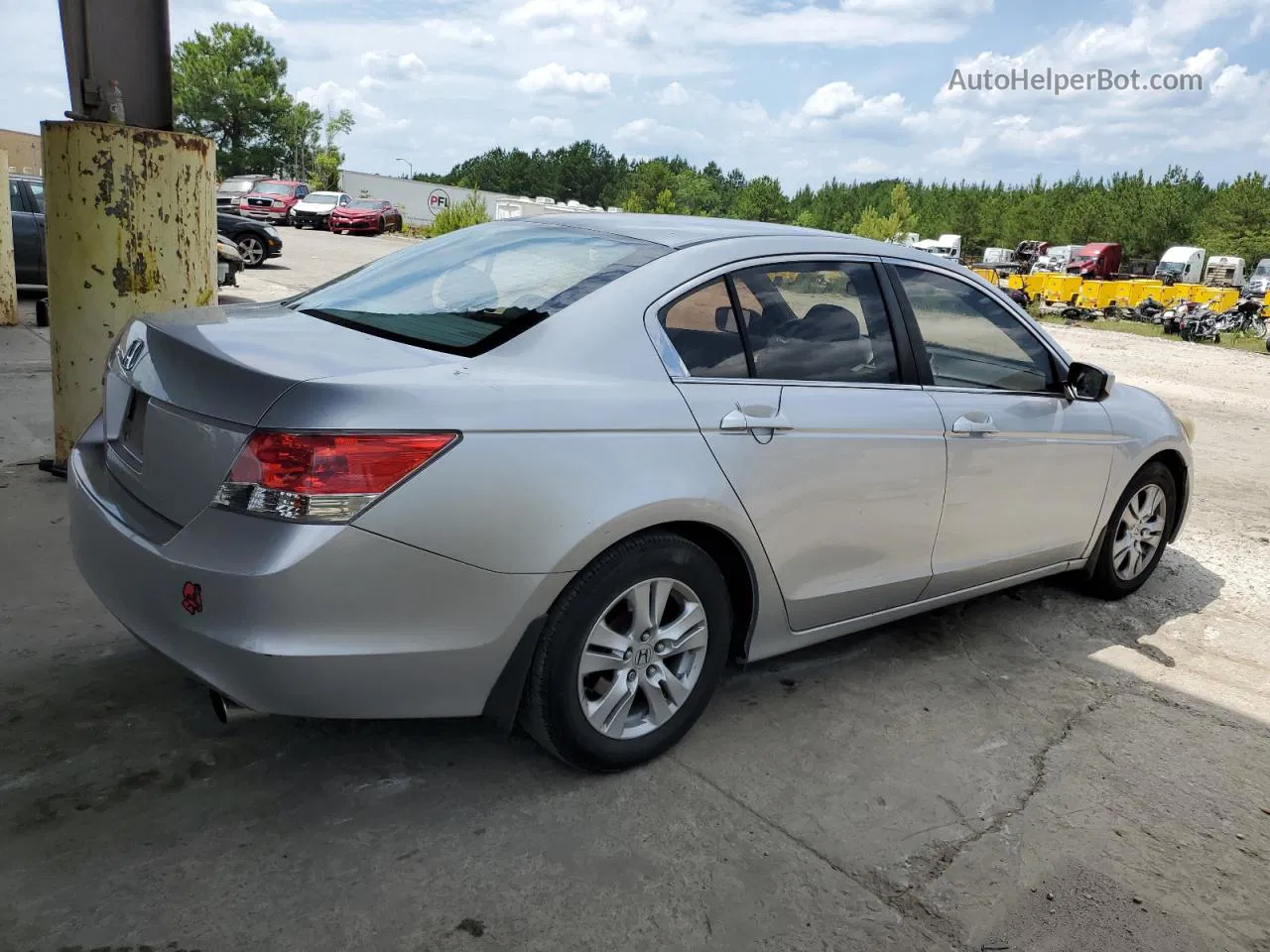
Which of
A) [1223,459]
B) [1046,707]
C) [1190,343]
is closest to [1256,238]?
[1190,343]

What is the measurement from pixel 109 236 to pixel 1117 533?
500 cm

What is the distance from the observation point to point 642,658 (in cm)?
293

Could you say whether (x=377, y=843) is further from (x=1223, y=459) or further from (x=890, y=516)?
(x=1223, y=459)

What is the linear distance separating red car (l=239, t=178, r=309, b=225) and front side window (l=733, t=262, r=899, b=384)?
3579 cm

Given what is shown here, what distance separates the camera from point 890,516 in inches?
137

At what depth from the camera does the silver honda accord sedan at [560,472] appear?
94.3 inches

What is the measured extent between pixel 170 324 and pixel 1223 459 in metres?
8.76

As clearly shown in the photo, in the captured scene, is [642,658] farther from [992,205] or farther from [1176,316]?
[992,205]

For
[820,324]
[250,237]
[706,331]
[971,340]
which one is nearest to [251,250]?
[250,237]

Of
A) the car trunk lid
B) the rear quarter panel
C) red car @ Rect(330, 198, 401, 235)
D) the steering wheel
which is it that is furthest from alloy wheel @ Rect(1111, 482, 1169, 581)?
red car @ Rect(330, 198, 401, 235)

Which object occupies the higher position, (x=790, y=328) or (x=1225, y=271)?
(x=1225, y=271)

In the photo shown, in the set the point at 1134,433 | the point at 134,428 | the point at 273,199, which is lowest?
the point at 1134,433

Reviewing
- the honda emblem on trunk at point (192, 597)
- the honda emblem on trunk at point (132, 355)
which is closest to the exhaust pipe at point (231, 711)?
the honda emblem on trunk at point (192, 597)

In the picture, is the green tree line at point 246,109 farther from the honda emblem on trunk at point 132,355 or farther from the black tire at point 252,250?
the honda emblem on trunk at point 132,355
